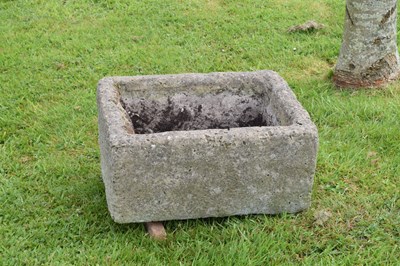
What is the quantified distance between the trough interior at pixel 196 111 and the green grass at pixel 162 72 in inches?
20.1

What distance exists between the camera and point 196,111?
3.83 meters

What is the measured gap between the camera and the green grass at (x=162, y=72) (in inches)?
129

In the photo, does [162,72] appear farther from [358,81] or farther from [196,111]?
[196,111]

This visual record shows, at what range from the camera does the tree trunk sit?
4.93 metres

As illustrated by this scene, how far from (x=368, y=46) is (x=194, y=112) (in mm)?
1919

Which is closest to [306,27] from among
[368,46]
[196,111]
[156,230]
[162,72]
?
[368,46]

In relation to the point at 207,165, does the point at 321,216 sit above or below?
below

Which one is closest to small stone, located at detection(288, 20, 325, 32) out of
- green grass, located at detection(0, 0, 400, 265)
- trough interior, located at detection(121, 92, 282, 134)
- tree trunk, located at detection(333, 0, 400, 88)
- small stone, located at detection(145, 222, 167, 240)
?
green grass, located at detection(0, 0, 400, 265)

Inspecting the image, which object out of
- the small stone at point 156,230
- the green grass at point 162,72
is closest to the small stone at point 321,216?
A: the green grass at point 162,72

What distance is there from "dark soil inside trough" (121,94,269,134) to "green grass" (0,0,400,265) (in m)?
0.50

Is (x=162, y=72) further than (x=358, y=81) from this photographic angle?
Yes

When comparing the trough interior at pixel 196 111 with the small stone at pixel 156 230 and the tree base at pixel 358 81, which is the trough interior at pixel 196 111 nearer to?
the small stone at pixel 156 230

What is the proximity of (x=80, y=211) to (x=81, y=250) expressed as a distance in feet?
1.29

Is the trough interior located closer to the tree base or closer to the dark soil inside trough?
the dark soil inside trough
